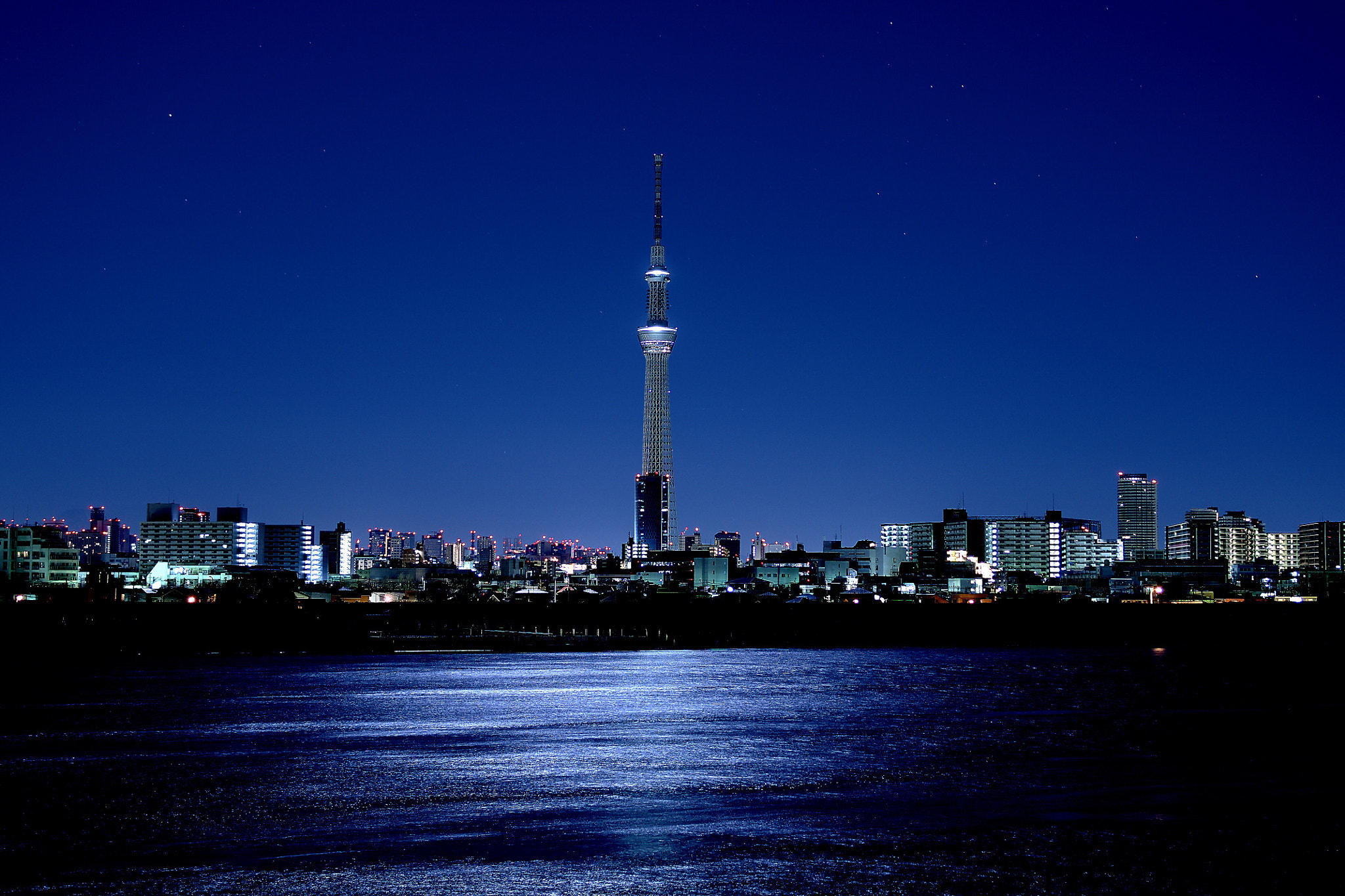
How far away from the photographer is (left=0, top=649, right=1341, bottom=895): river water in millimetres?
18578

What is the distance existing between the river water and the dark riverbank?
47.2m

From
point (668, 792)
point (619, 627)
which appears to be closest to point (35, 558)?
point (619, 627)

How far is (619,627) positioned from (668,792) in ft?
340

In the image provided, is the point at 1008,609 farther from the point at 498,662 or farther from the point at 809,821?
the point at 809,821

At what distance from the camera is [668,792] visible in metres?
25.7

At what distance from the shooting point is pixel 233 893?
56.2ft

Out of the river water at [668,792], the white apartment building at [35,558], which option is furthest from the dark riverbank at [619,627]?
the white apartment building at [35,558]

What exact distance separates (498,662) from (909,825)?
55.2 metres

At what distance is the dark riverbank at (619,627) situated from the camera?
96.4 m

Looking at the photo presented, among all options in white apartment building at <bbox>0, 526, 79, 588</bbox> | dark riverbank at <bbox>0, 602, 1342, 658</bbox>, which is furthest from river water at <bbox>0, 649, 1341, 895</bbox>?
white apartment building at <bbox>0, 526, 79, 588</bbox>

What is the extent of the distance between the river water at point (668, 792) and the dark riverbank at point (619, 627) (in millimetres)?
47226

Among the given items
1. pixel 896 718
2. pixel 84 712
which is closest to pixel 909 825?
pixel 896 718

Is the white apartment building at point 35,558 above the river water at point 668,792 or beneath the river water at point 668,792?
above

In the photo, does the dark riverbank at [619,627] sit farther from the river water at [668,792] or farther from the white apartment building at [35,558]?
the white apartment building at [35,558]
